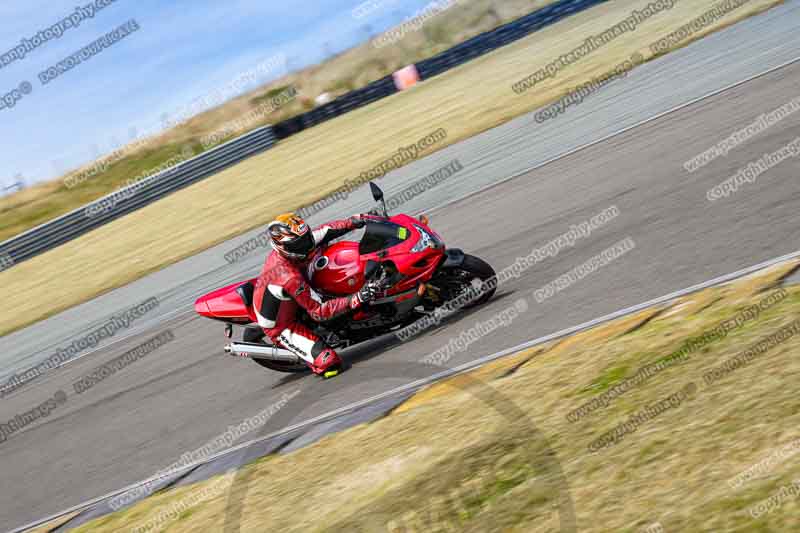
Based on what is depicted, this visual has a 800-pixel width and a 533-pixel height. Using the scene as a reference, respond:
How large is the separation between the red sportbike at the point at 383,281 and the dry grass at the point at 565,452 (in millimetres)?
1471

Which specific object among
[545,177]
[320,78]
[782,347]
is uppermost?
[320,78]

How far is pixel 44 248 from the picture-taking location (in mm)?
26734

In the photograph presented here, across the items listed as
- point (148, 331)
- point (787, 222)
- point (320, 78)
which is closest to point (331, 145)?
point (148, 331)

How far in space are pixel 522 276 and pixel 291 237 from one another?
244 cm

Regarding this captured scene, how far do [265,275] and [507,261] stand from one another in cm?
275

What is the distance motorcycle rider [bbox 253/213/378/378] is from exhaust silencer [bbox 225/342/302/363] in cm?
14

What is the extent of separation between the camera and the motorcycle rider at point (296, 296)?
7.41 meters

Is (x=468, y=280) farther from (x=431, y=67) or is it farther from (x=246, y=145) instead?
(x=431, y=67)

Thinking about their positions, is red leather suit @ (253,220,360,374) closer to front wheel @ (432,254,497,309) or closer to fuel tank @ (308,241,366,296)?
fuel tank @ (308,241,366,296)

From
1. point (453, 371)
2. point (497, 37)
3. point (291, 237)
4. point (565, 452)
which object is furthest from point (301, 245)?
point (497, 37)

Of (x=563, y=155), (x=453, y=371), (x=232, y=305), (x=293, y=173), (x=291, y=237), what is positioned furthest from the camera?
(x=293, y=173)

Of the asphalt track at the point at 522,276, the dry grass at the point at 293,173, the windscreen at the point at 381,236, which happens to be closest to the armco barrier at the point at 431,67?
the dry grass at the point at 293,173

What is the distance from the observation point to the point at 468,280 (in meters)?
7.72

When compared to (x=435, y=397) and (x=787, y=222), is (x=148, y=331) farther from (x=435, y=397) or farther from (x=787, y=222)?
(x=787, y=222)
